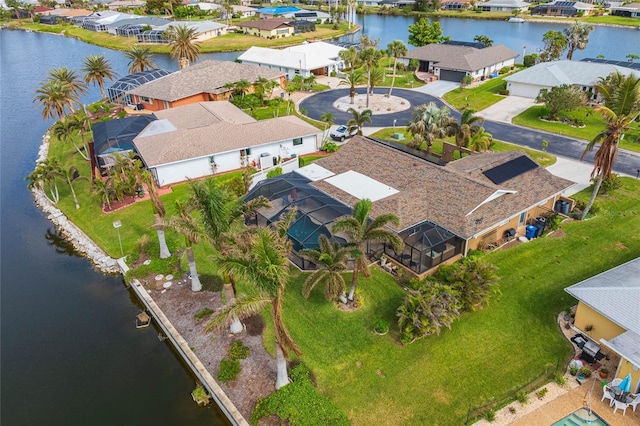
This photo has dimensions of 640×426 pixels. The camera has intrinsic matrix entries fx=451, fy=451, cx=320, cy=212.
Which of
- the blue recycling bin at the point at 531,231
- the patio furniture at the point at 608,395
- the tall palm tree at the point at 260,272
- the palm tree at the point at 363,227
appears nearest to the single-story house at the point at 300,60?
the blue recycling bin at the point at 531,231

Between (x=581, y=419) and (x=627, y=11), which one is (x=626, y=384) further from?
(x=627, y=11)

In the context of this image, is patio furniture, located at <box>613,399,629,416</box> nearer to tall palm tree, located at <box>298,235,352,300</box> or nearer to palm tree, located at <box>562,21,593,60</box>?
tall palm tree, located at <box>298,235,352,300</box>

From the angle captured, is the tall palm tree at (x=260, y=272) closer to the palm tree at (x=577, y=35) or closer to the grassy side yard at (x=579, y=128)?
the grassy side yard at (x=579, y=128)

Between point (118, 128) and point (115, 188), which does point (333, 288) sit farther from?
point (118, 128)

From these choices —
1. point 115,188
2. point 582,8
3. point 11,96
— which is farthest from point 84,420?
point 582,8

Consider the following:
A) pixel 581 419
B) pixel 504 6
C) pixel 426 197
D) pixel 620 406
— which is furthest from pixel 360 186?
pixel 504 6

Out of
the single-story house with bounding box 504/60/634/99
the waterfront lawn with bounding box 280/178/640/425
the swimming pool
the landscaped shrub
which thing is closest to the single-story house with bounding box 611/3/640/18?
the single-story house with bounding box 504/60/634/99
